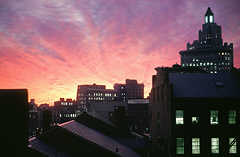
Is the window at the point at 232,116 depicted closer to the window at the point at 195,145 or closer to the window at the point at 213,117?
the window at the point at 213,117

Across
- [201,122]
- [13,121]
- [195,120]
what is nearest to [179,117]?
[195,120]

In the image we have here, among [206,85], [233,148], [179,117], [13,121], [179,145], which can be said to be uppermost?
[206,85]

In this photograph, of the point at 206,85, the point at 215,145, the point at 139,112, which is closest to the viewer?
the point at 215,145

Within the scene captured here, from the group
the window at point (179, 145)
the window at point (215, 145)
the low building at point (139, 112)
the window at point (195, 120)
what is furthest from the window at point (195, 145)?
the low building at point (139, 112)

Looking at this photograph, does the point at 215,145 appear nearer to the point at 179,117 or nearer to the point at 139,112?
the point at 179,117

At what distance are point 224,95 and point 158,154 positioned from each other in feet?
42.0

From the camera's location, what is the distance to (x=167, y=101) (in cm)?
3106

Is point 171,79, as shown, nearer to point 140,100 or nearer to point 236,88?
point 236,88

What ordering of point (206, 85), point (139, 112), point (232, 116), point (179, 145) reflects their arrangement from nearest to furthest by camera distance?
point (179, 145) → point (232, 116) → point (206, 85) → point (139, 112)

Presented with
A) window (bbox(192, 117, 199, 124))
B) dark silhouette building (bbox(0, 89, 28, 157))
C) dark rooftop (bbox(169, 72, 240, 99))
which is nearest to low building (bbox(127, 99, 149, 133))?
dark rooftop (bbox(169, 72, 240, 99))

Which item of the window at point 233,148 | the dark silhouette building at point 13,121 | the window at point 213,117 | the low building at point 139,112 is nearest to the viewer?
the dark silhouette building at point 13,121

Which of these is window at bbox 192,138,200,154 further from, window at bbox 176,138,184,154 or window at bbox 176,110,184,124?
window at bbox 176,110,184,124

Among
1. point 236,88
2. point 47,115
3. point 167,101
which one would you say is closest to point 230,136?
point 236,88

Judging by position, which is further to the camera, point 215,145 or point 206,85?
point 206,85
